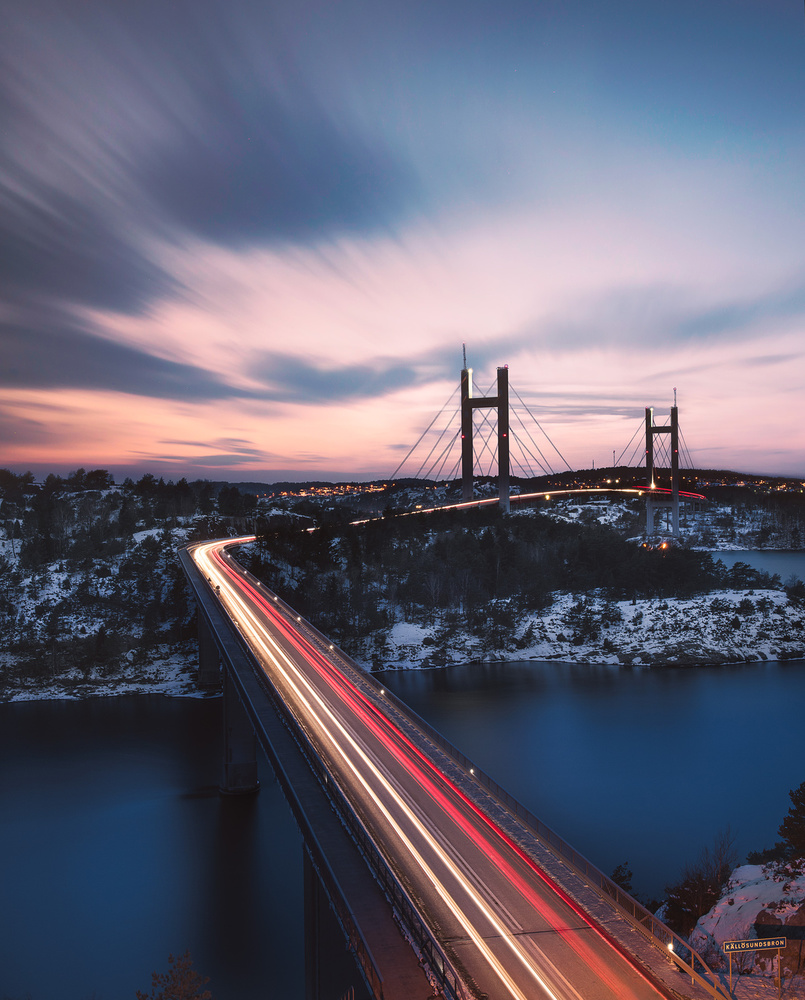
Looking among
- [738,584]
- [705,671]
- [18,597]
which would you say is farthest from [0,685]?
[738,584]

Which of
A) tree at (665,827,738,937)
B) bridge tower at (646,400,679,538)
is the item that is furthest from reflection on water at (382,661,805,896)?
bridge tower at (646,400,679,538)

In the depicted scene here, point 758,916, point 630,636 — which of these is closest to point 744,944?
point 758,916

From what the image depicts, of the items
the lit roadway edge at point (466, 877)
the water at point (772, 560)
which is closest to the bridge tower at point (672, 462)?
the water at point (772, 560)

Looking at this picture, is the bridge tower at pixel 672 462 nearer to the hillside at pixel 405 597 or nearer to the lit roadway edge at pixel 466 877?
the hillside at pixel 405 597

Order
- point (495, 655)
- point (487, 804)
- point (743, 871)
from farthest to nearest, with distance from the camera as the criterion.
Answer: point (495, 655) < point (743, 871) < point (487, 804)

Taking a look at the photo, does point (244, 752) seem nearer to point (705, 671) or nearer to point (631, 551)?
point (705, 671)

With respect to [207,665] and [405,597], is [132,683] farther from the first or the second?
[405,597]
